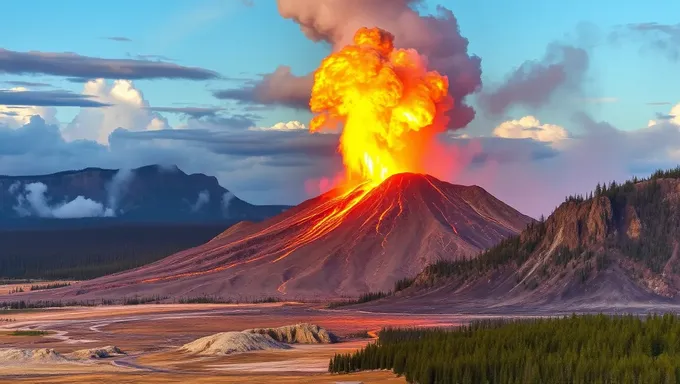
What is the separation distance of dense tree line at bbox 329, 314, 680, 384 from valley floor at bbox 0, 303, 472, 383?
2.17 metres

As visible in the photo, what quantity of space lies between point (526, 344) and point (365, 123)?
111624 millimetres

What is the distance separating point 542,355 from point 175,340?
147 ft

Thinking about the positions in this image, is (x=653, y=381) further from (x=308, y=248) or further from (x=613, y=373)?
(x=308, y=248)

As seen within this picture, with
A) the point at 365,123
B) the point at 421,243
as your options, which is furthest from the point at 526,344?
the point at 421,243

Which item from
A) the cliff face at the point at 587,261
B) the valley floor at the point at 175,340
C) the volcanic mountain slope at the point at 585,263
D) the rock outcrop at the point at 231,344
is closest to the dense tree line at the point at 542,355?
the valley floor at the point at 175,340

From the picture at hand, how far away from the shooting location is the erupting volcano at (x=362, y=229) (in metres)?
168

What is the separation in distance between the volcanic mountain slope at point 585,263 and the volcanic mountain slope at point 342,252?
29.6 meters

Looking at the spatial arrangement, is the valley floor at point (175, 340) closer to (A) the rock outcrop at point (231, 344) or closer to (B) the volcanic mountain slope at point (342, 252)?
(A) the rock outcrop at point (231, 344)

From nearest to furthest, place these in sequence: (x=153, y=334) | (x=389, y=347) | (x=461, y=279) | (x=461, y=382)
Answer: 1. (x=461, y=382)
2. (x=389, y=347)
3. (x=153, y=334)
4. (x=461, y=279)

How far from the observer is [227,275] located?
179375 millimetres

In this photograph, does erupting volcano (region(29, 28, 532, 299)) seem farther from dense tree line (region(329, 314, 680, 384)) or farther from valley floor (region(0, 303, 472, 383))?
dense tree line (region(329, 314, 680, 384))

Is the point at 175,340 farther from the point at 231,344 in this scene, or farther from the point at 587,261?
the point at 587,261

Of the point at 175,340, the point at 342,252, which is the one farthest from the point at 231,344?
the point at 342,252

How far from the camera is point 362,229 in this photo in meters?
188
